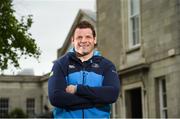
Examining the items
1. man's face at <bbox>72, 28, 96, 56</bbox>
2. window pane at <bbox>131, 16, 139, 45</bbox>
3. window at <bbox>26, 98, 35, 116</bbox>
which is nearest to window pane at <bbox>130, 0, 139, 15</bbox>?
window pane at <bbox>131, 16, 139, 45</bbox>

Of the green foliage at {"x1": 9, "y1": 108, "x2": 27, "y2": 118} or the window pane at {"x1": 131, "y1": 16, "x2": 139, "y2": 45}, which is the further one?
the green foliage at {"x1": 9, "y1": 108, "x2": 27, "y2": 118}

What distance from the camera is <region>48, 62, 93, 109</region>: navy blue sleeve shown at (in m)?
3.32

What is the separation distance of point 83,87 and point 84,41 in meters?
0.29

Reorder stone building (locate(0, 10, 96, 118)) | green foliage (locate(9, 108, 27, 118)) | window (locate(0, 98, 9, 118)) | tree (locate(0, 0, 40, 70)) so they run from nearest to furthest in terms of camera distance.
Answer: tree (locate(0, 0, 40, 70)) → green foliage (locate(9, 108, 27, 118)) → window (locate(0, 98, 9, 118)) → stone building (locate(0, 10, 96, 118))

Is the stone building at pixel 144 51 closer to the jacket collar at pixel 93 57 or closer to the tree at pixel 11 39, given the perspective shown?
the tree at pixel 11 39

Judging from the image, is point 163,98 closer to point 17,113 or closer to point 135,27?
point 135,27

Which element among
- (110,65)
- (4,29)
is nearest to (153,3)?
(4,29)

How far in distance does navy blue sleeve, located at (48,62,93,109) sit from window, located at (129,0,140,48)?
1691 cm

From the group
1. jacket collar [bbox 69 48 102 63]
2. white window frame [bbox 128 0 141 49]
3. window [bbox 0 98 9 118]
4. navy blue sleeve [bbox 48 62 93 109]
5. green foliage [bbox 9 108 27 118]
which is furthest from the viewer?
window [bbox 0 98 9 118]

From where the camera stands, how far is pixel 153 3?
61.7ft

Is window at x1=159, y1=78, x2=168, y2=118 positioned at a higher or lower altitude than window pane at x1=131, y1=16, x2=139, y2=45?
lower

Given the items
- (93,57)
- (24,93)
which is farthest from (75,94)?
(24,93)

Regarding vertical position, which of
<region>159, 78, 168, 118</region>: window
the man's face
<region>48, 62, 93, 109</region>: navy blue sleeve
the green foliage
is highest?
the green foliage

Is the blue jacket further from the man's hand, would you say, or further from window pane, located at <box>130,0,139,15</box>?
window pane, located at <box>130,0,139,15</box>
